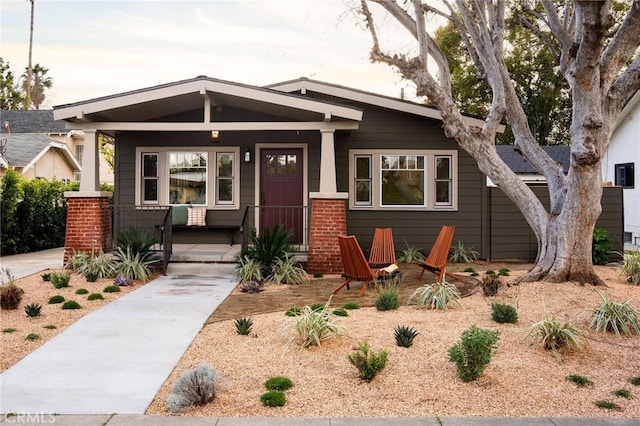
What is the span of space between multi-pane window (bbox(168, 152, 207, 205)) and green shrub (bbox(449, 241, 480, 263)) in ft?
18.9

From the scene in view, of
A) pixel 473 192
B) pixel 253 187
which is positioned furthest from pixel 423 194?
pixel 253 187

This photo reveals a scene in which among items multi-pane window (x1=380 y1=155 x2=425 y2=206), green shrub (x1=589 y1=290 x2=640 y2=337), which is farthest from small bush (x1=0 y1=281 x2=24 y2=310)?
multi-pane window (x1=380 y1=155 x2=425 y2=206)

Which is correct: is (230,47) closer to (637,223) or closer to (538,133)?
(637,223)

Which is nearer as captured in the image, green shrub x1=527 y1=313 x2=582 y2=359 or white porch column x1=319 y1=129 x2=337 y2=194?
green shrub x1=527 y1=313 x2=582 y2=359

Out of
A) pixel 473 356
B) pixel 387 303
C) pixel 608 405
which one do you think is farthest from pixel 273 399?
pixel 387 303

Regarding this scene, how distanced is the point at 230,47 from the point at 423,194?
6.16 metres

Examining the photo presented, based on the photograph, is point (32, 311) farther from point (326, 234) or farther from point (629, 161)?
point (629, 161)

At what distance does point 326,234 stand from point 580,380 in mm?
6259

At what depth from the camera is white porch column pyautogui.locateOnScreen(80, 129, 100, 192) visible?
10.6 meters

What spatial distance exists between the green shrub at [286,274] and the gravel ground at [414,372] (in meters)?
2.68

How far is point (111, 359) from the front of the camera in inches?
203

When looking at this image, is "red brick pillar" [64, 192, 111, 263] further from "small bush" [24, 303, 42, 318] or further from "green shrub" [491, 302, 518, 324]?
"green shrub" [491, 302, 518, 324]

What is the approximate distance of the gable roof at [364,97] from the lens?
39.6ft

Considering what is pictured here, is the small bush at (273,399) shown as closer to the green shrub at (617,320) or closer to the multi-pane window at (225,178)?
the green shrub at (617,320)
